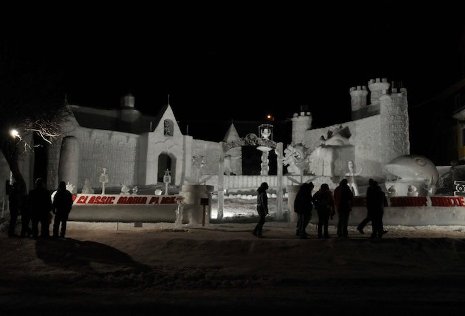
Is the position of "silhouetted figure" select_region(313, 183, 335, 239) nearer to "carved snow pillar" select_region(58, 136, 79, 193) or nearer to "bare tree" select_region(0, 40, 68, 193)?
"bare tree" select_region(0, 40, 68, 193)

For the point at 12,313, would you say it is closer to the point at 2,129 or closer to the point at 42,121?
the point at 2,129

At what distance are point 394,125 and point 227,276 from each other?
28976mm

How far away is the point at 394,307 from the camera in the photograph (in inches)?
232

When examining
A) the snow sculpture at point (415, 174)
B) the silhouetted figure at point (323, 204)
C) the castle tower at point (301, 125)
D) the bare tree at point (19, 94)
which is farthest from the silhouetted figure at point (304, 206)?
the castle tower at point (301, 125)

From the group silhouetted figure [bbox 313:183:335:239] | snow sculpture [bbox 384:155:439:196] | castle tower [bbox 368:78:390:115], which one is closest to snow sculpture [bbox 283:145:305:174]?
castle tower [bbox 368:78:390:115]

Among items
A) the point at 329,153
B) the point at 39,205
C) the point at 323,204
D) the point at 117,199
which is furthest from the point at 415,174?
the point at 39,205

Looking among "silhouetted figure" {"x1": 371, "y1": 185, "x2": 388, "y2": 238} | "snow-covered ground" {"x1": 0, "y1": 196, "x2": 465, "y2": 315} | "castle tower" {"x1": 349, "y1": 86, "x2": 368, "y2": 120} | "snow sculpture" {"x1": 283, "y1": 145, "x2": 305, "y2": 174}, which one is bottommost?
"snow-covered ground" {"x1": 0, "y1": 196, "x2": 465, "y2": 315}

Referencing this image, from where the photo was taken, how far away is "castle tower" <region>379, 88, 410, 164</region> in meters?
33.7

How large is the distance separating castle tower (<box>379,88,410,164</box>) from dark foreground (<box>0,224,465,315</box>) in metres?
23.9

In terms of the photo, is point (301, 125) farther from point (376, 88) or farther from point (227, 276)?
point (227, 276)

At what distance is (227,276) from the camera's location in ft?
26.4

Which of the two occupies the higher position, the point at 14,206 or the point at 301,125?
the point at 301,125

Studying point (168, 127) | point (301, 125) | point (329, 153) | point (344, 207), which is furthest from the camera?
point (301, 125)

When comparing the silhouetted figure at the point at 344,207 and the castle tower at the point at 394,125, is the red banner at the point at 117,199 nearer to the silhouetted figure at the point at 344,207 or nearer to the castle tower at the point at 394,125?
the silhouetted figure at the point at 344,207
